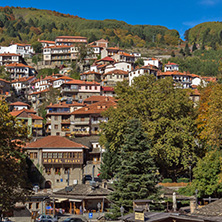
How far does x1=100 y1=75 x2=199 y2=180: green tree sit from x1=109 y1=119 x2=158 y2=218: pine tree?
12.7m

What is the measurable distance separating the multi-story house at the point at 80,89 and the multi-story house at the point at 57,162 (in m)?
38.6

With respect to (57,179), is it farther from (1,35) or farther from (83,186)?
(1,35)

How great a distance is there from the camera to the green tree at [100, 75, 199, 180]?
1858 inches

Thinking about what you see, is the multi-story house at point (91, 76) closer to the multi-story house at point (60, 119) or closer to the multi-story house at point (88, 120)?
the multi-story house at point (60, 119)

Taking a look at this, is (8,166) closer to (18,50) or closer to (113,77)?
(113,77)

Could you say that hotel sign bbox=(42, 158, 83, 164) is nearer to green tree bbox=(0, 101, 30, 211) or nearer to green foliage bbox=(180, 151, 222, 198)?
green foliage bbox=(180, 151, 222, 198)

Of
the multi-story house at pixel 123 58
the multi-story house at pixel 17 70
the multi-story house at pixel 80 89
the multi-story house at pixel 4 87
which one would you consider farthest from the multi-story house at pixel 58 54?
the multi-story house at pixel 80 89

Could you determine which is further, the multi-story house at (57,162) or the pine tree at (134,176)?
the multi-story house at (57,162)

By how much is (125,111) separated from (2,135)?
2626cm

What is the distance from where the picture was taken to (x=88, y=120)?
2963 inches

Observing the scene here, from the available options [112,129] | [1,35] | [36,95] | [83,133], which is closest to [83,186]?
[112,129]

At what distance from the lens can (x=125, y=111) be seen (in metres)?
51.3

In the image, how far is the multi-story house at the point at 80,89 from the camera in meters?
93.9

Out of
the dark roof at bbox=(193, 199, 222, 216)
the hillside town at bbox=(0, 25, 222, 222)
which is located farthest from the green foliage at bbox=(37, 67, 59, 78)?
the dark roof at bbox=(193, 199, 222, 216)
